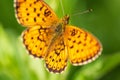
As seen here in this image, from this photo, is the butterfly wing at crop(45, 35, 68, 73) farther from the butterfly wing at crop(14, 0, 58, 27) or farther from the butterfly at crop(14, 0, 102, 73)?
the butterfly wing at crop(14, 0, 58, 27)

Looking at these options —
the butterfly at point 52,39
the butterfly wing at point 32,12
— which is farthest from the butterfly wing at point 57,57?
the butterfly wing at point 32,12

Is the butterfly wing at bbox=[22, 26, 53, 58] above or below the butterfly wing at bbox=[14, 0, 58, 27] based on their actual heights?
below

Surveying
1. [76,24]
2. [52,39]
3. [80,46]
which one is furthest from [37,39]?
[76,24]

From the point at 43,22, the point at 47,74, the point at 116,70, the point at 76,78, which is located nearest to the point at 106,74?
the point at 116,70

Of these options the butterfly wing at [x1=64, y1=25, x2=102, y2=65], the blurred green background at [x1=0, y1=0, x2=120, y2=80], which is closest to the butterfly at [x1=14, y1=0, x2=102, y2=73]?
the butterfly wing at [x1=64, y1=25, x2=102, y2=65]

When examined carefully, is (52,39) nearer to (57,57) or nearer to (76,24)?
(57,57)

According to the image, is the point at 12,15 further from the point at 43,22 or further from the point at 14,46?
the point at 43,22

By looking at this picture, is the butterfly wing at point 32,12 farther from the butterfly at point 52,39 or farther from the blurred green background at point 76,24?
the blurred green background at point 76,24
